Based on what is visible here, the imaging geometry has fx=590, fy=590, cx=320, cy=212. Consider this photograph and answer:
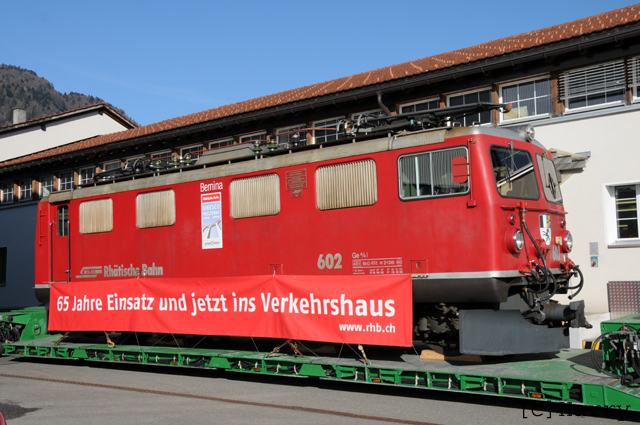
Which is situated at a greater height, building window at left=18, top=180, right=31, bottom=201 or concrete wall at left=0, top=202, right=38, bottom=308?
building window at left=18, top=180, right=31, bottom=201

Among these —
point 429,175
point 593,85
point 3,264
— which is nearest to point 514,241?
point 429,175

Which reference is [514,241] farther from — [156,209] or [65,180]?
[65,180]

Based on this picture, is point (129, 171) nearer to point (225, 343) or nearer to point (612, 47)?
point (225, 343)

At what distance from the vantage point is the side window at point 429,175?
8.56 m

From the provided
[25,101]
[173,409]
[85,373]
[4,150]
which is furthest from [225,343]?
[25,101]

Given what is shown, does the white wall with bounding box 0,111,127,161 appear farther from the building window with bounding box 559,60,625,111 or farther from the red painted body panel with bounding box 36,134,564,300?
the building window with bounding box 559,60,625,111

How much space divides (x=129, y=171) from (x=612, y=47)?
1126 cm

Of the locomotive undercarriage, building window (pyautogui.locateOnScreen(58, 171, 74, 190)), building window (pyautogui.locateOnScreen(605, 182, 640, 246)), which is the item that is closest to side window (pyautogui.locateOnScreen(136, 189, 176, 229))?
the locomotive undercarriage

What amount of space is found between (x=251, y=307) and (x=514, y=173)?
182 inches

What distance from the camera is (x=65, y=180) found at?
26.1 m

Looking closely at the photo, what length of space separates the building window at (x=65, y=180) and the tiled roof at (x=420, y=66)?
276 centimetres

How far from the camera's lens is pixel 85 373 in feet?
36.2

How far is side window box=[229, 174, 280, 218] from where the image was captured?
10539mm

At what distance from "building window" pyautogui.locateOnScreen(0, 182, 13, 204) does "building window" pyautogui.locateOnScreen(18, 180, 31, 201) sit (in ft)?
2.26
